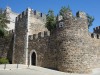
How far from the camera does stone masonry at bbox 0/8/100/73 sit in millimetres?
18969

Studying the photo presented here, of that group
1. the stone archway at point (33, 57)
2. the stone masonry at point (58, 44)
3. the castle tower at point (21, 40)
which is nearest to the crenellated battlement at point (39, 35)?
the stone masonry at point (58, 44)

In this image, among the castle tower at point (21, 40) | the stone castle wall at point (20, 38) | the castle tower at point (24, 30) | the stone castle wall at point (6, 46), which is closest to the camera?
the castle tower at point (21, 40)

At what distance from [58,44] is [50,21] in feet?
31.3

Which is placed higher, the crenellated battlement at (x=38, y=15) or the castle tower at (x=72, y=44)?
the crenellated battlement at (x=38, y=15)

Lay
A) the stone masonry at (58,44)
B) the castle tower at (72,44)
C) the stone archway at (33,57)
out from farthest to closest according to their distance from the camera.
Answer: the stone archway at (33,57) → the stone masonry at (58,44) → the castle tower at (72,44)

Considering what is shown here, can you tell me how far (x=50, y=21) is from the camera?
1150 inches

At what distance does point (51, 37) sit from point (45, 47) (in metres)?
1.40

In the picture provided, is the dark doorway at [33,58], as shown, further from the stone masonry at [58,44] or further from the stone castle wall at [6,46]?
the stone castle wall at [6,46]

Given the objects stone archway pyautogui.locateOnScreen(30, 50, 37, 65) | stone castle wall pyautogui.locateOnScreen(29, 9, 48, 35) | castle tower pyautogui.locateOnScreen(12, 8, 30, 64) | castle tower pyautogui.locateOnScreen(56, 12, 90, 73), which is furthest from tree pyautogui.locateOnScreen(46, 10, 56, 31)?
castle tower pyautogui.locateOnScreen(56, 12, 90, 73)

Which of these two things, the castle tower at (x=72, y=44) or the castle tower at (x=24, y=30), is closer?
the castle tower at (x=72, y=44)

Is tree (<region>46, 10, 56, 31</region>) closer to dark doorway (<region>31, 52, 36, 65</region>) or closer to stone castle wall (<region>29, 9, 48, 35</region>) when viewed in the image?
stone castle wall (<region>29, 9, 48, 35</region>)

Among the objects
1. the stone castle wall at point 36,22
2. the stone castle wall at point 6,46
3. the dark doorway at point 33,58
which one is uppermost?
the stone castle wall at point 36,22

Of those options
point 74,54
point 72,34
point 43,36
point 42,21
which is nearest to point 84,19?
point 72,34

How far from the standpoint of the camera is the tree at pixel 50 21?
28.3 metres
